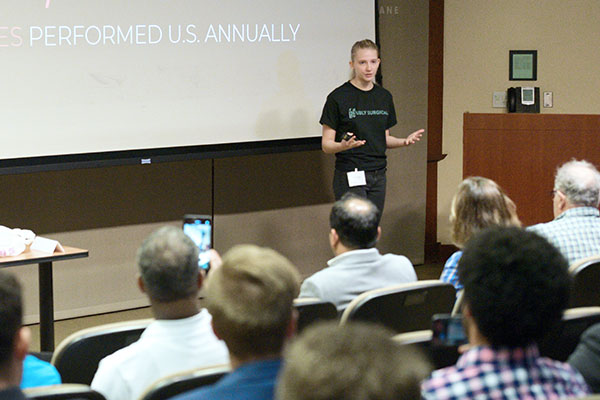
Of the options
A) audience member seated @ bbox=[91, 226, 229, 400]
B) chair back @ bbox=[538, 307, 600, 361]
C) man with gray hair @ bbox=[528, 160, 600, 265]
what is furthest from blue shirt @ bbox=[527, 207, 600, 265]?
audience member seated @ bbox=[91, 226, 229, 400]

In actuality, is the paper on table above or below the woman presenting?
below

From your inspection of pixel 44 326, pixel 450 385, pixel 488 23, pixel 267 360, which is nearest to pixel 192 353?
pixel 267 360

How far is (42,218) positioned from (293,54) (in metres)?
1.94

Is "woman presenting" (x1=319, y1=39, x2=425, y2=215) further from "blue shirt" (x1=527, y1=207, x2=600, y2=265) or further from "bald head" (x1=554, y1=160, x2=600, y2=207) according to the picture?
"blue shirt" (x1=527, y1=207, x2=600, y2=265)

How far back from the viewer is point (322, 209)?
6.38 m

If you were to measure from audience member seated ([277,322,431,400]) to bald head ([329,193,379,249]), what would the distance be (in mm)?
2129

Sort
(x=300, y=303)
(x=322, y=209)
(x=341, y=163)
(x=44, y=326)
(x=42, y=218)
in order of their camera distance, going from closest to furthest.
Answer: (x=300, y=303) < (x=44, y=326) < (x=42, y=218) < (x=341, y=163) < (x=322, y=209)

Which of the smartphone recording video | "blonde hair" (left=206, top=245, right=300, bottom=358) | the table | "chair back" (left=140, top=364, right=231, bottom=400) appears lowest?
the table

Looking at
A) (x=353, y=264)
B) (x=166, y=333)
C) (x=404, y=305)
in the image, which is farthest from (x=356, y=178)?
(x=166, y=333)

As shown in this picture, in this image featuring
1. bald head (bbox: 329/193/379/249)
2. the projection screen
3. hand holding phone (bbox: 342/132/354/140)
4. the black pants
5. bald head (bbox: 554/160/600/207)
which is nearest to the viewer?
bald head (bbox: 329/193/379/249)

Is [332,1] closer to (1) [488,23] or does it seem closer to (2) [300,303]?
(1) [488,23]

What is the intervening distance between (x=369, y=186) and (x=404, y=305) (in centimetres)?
295

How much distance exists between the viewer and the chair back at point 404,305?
2.61 meters

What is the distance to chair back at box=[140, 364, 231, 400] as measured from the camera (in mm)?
1777
